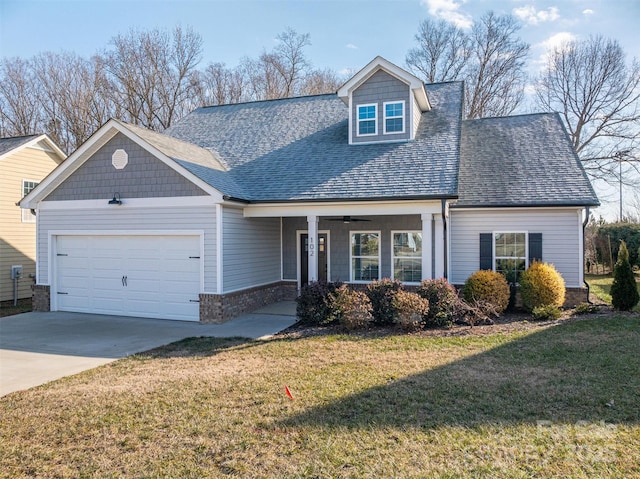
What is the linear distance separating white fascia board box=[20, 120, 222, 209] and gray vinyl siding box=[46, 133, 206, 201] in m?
0.11

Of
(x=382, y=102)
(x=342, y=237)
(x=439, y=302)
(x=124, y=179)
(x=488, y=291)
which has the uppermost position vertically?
(x=382, y=102)

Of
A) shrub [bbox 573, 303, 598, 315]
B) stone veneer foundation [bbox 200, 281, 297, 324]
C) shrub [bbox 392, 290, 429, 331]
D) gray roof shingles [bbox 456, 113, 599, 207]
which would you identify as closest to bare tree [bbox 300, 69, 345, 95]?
gray roof shingles [bbox 456, 113, 599, 207]

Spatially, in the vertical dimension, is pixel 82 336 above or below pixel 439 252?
below

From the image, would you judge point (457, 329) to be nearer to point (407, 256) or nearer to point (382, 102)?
point (407, 256)

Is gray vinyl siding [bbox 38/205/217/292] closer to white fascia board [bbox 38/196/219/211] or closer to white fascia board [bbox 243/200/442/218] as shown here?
white fascia board [bbox 38/196/219/211]

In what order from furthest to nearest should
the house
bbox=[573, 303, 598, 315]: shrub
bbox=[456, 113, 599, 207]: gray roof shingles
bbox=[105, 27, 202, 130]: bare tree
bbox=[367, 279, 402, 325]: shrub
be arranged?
bbox=[105, 27, 202, 130]: bare tree
bbox=[456, 113, 599, 207]: gray roof shingles
the house
bbox=[573, 303, 598, 315]: shrub
bbox=[367, 279, 402, 325]: shrub

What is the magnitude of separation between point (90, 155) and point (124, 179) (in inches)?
49.6

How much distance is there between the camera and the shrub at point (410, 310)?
9.51m

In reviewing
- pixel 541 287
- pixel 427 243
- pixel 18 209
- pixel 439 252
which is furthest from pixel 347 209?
pixel 18 209

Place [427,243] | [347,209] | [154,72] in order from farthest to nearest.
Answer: [154,72]
[347,209]
[427,243]

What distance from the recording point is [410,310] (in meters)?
9.49

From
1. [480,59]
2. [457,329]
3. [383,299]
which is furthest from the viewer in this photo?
[480,59]

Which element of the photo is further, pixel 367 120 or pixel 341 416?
pixel 367 120

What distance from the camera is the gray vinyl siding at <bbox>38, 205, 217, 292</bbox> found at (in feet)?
36.2
